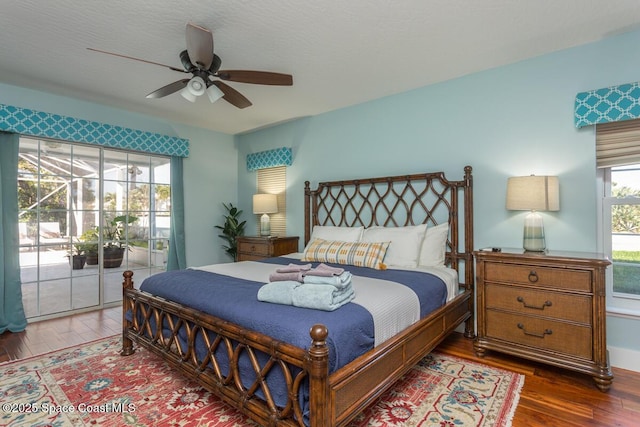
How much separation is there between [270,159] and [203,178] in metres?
1.17

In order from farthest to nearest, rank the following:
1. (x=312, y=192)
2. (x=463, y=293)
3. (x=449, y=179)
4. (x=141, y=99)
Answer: (x=312, y=192), (x=141, y=99), (x=449, y=179), (x=463, y=293)

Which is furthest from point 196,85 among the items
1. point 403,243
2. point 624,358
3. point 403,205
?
point 624,358

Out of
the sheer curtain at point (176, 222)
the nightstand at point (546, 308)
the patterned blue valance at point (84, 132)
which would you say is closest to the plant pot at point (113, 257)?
the sheer curtain at point (176, 222)

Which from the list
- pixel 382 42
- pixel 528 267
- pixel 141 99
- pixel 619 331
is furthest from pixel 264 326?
pixel 141 99

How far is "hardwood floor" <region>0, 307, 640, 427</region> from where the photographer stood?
6.13 feet

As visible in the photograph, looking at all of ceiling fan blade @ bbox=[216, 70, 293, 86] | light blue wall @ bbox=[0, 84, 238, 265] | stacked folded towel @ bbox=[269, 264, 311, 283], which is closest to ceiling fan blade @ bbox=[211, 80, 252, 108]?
ceiling fan blade @ bbox=[216, 70, 293, 86]

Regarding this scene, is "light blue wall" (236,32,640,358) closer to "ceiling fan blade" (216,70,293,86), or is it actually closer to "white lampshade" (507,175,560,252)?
"white lampshade" (507,175,560,252)

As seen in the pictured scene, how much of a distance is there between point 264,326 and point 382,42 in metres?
2.30

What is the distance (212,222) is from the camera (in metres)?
5.25

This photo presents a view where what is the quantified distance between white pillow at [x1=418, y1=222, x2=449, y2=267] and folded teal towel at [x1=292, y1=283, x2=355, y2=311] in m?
1.51

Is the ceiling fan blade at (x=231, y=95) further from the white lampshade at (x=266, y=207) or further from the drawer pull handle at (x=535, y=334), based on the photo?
the drawer pull handle at (x=535, y=334)

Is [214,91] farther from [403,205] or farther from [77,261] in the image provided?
[77,261]

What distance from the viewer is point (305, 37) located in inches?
98.0

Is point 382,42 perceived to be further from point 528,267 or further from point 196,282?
point 196,282
